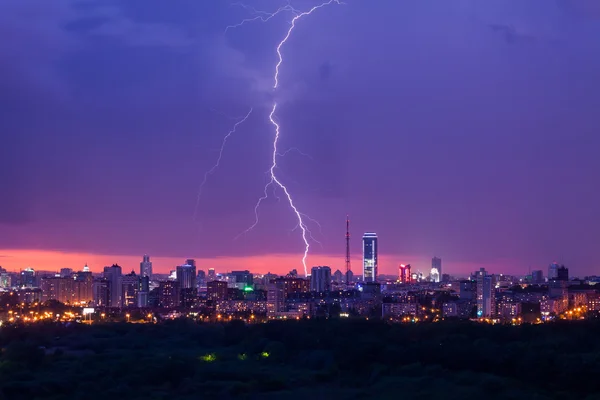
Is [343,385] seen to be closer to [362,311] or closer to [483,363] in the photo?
[483,363]

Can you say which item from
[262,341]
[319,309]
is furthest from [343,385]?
[319,309]

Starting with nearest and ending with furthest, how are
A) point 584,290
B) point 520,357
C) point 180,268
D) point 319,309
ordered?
Result: point 520,357 → point 319,309 → point 584,290 → point 180,268

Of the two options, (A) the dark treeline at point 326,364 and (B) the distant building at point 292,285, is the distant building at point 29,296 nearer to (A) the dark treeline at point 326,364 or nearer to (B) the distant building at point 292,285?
(B) the distant building at point 292,285

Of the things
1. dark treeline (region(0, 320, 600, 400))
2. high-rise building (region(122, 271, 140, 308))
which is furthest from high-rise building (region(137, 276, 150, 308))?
dark treeline (region(0, 320, 600, 400))

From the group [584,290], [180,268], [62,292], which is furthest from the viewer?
[180,268]

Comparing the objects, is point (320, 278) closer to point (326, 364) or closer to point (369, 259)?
point (369, 259)

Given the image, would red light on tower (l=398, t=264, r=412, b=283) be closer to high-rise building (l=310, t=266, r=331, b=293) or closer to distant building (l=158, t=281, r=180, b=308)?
high-rise building (l=310, t=266, r=331, b=293)

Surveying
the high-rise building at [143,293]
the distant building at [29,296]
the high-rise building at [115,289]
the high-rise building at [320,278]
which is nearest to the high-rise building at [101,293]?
the high-rise building at [115,289]
